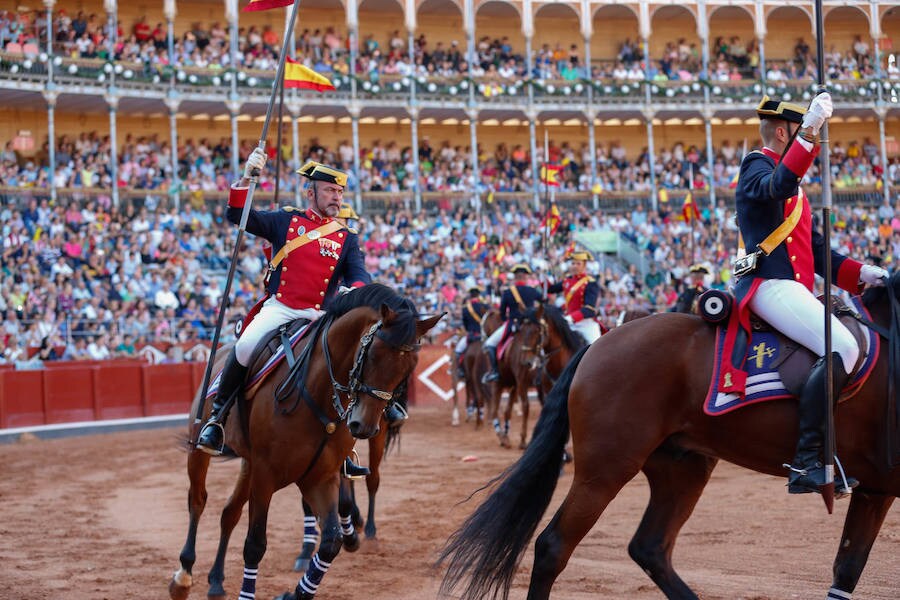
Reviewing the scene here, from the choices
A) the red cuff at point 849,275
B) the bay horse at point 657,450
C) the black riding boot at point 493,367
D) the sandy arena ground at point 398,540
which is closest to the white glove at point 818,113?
the bay horse at point 657,450

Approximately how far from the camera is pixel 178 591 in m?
6.20

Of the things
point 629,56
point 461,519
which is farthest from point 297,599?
point 629,56

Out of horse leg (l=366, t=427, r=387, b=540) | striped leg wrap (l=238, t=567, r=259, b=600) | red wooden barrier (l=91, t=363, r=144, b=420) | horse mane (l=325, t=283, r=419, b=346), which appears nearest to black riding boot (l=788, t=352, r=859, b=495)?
horse mane (l=325, t=283, r=419, b=346)

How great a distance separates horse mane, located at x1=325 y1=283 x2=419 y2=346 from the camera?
5.39 m

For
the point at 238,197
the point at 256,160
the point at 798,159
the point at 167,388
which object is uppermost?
the point at 256,160

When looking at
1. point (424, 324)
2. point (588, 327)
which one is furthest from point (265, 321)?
point (588, 327)

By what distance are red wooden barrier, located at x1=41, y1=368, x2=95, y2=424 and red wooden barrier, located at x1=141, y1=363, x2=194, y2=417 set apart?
1124 mm

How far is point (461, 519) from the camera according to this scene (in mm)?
9195

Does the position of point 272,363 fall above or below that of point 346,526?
above

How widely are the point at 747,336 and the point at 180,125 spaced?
3313 centimetres

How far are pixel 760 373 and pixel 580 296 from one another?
9.08 m

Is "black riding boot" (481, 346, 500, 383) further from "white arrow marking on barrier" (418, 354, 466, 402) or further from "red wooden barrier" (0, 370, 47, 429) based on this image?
"red wooden barrier" (0, 370, 47, 429)

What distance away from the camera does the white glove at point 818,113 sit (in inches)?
176

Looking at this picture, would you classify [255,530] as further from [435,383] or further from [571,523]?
[435,383]
